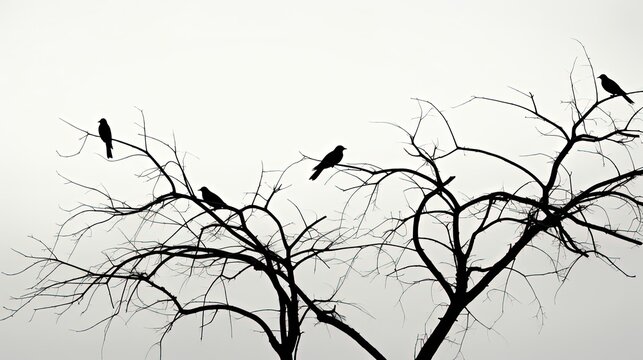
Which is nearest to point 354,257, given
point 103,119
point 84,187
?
point 84,187

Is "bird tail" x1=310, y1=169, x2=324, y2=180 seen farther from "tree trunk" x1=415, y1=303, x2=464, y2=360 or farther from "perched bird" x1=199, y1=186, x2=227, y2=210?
"tree trunk" x1=415, y1=303, x2=464, y2=360

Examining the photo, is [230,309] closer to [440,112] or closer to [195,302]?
[195,302]

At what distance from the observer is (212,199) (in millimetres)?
7691

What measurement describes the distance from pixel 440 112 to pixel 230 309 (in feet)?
10.2

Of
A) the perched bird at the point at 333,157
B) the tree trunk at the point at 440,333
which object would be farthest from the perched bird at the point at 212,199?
the tree trunk at the point at 440,333

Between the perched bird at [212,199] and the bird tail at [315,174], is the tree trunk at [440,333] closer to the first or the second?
the bird tail at [315,174]

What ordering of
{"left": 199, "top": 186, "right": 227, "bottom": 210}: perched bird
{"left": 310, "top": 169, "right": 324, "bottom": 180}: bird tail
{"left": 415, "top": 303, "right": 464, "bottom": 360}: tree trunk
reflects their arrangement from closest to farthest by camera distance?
{"left": 199, "top": 186, "right": 227, "bottom": 210}: perched bird < {"left": 415, "top": 303, "right": 464, "bottom": 360}: tree trunk < {"left": 310, "top": 169, "right": 324, "bottom": 180}: bird tail

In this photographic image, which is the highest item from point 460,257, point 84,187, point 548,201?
point 548,201

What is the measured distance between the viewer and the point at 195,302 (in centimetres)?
691

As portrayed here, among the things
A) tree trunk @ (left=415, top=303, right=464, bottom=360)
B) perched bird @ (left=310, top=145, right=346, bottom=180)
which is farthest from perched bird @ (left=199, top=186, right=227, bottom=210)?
tree trunk @ (left=415, top=303, right=464, bottom=360)

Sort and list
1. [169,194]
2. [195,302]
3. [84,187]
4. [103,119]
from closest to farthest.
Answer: [84,187] → [169,194] → [195,302] → [103,119]

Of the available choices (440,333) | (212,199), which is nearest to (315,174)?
(212,199)

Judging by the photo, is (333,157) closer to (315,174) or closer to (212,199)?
(315,174)

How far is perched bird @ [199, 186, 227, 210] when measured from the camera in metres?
6.51
